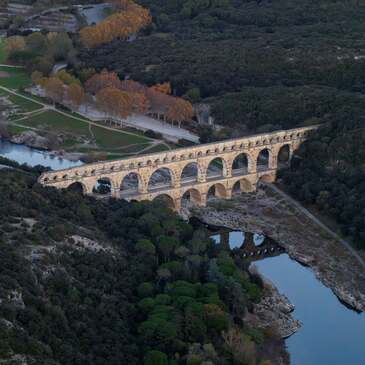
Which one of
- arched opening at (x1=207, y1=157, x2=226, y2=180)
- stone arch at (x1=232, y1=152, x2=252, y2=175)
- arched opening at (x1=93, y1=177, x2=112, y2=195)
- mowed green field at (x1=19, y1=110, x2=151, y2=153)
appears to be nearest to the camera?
arched opening at (x1=93, y1=177, x2=112, y2=195)

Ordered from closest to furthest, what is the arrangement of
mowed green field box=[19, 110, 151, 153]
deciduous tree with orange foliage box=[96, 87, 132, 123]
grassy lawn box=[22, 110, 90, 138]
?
mowed green field box=[19, 110, 151, 153] < deciduous tree with orange foliage box=[96, 87, 132, 123] < grassy lawn box=[22, 110, 90, 138]

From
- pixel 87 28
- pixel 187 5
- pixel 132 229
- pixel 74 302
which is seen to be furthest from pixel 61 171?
pixel 187 5

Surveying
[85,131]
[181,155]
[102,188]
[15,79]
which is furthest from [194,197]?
[15,79]

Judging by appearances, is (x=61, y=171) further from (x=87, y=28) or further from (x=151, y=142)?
(x=87, y=28)

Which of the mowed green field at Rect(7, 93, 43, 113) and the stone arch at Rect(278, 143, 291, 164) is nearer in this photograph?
the stone arch at Rect(278, 143, 291, 164)

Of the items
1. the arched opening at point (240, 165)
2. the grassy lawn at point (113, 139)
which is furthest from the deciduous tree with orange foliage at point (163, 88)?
the arched opening at point (240, 165)

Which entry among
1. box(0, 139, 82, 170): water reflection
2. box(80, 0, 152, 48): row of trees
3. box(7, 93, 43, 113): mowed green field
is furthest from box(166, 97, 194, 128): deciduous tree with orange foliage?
box(80, 0, 152, 48): row of trees

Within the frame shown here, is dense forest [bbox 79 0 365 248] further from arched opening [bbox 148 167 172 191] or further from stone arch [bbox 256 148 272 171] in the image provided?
arched opening [bbox 148 167 172 191]
